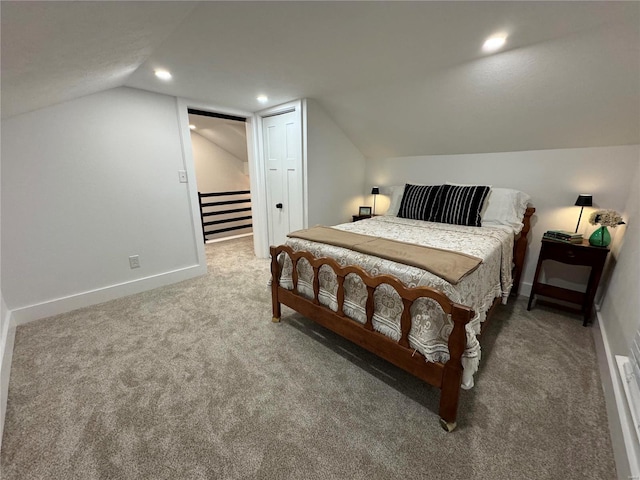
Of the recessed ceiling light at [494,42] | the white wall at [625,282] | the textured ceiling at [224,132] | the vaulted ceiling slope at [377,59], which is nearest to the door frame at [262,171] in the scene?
the vaulted ceiling slope at [377,59]

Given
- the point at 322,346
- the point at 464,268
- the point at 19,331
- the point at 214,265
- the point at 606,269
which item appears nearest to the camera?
the point at 464,268

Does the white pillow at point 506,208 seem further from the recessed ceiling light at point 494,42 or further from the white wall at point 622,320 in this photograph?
the recessed ceiling light at point 494,42

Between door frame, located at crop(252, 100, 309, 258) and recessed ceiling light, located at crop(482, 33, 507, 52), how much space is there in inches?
66.7

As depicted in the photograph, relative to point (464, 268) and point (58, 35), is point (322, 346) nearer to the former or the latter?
point (464, 268)

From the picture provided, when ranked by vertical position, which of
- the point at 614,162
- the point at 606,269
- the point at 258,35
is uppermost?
the point at 258,35

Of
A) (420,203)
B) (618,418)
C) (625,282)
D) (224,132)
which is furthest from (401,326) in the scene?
(224,132)

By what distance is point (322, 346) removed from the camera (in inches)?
74.4

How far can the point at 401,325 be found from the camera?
1.37 metres

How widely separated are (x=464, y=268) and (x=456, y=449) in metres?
0.84

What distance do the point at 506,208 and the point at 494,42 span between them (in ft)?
4.65

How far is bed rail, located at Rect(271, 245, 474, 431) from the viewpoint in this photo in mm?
1174

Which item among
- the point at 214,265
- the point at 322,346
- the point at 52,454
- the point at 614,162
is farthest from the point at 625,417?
the point at 214,265

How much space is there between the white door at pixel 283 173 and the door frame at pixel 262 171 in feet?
0.13

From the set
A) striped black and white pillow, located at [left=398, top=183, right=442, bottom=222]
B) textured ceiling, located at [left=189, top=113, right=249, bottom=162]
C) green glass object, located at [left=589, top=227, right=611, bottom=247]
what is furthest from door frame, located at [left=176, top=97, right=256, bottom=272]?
green glass object, located at [left=589, top=227, right=611, bottom=247]
